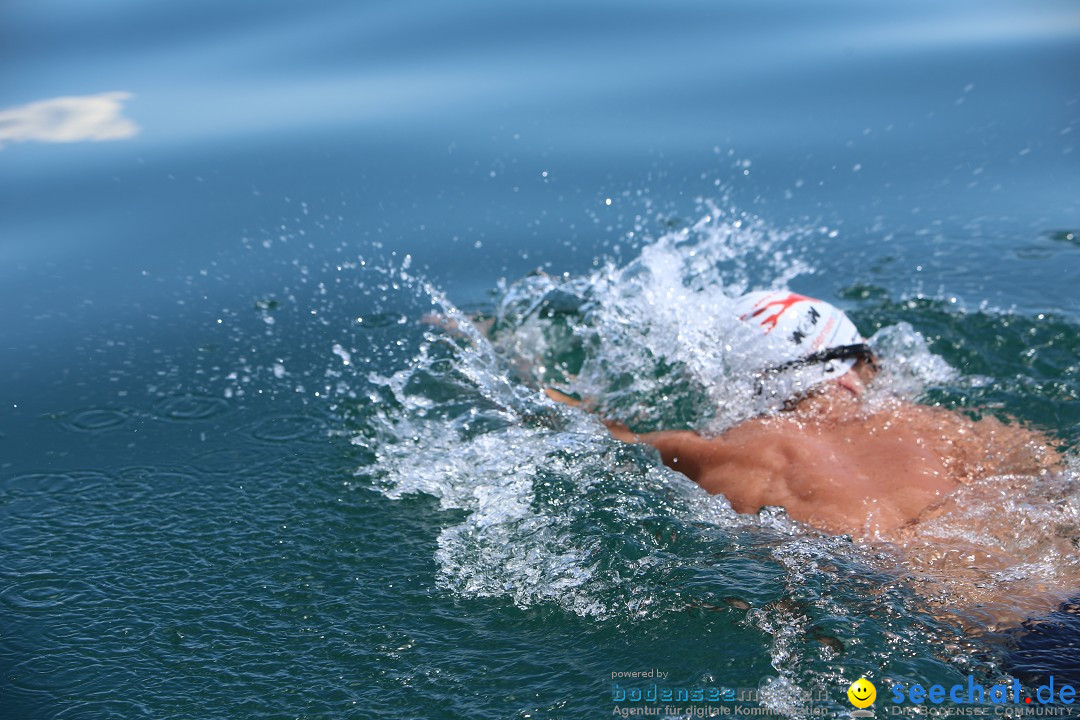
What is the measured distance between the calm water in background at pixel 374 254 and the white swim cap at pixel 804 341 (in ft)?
2.84

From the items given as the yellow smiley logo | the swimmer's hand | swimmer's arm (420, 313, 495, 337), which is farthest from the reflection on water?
the yellow smiley logo

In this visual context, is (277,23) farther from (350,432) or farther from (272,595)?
(272,595)

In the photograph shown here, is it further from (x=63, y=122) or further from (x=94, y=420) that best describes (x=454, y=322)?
(x=63, y=122)

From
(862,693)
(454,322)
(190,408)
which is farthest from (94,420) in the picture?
(862,693)

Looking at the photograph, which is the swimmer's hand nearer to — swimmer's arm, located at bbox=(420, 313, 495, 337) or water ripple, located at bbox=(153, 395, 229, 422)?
swimmer's arm, located at bbox=(420, 313, 495, 337)

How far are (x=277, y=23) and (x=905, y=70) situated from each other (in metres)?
5.54

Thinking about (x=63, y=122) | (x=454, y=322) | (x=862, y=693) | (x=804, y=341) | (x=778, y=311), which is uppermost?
(x=63, y=122)

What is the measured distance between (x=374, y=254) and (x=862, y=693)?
478cm

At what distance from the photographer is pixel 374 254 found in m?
7.20

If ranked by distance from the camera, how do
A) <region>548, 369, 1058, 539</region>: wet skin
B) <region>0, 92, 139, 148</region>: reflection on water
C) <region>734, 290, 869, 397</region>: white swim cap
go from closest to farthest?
1. <region>548, 369, 1058, 539</region>: wet skin
2. <region>734, 290, 869, 397</region>: white swim cap
3. <region>0, 92, 139, 148</region>: reflection on water

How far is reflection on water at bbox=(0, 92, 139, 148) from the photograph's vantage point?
858 cm

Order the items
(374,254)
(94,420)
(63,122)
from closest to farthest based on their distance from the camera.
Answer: (94,420) < (374,254) < (63,122)

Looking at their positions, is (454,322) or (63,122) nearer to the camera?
(454,322)

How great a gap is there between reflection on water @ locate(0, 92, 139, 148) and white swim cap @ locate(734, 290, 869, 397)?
5.65 meters
